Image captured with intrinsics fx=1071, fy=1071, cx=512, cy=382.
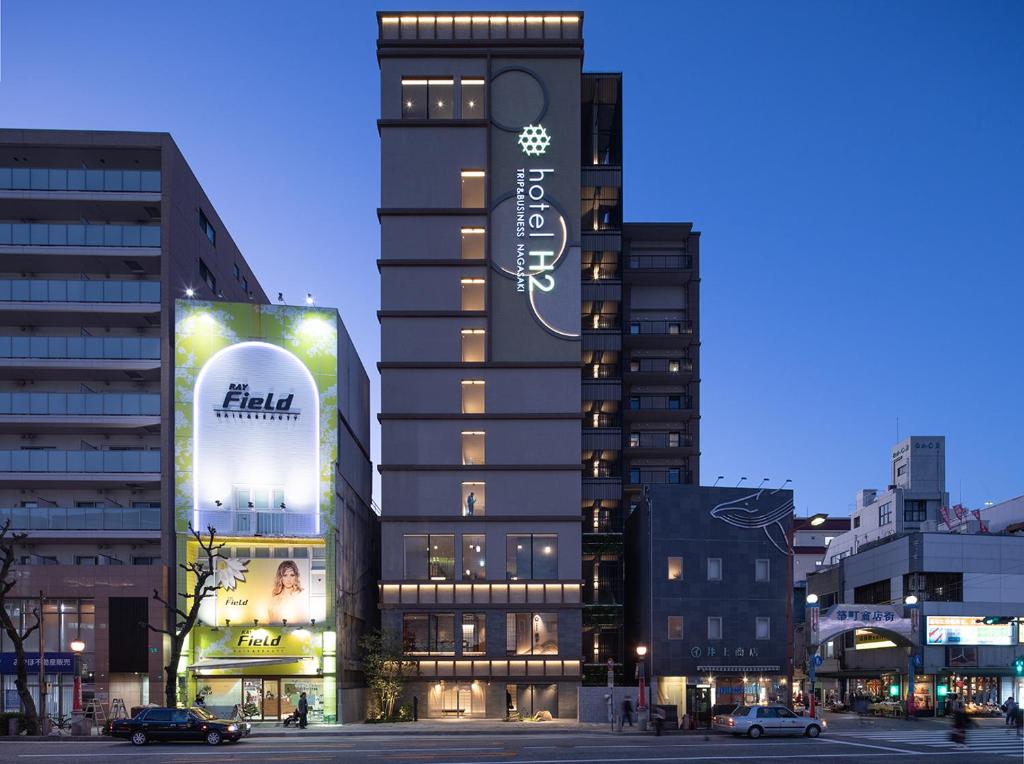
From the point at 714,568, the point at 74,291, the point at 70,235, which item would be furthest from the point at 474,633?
the point at 70,235

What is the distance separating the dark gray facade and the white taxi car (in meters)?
13.2

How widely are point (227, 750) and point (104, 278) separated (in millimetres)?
34743

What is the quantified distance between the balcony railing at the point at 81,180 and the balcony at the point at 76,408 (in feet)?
40.4

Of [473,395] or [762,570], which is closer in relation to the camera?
[762,570]

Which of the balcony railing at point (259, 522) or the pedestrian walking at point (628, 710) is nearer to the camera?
the pedestrian walking at point (628, 710)

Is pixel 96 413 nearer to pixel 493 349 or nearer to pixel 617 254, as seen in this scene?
pixel 493 349

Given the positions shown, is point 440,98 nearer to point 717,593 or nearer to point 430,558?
point 430,558

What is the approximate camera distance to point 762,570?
66.3m

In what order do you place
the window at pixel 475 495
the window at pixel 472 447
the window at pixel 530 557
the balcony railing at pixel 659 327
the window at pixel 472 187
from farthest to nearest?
the balcony railing at pixel 659 327 → the window at pixel 472 187 → the window at pixel 472 447 → the window at pixel 475 495 → the window at pixel 530 557

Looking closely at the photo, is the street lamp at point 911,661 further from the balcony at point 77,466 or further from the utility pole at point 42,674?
Result: the utility pole at point 42,674

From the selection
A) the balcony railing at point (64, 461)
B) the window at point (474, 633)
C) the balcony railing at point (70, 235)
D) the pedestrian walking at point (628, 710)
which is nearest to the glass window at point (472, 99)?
the balcony railing at point (70, 235)

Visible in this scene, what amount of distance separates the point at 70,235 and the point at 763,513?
45270 mm

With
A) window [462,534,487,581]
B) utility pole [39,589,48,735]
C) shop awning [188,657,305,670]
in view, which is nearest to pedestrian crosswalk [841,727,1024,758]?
window [462,534,487,581]

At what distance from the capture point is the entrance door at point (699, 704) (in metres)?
52.9
